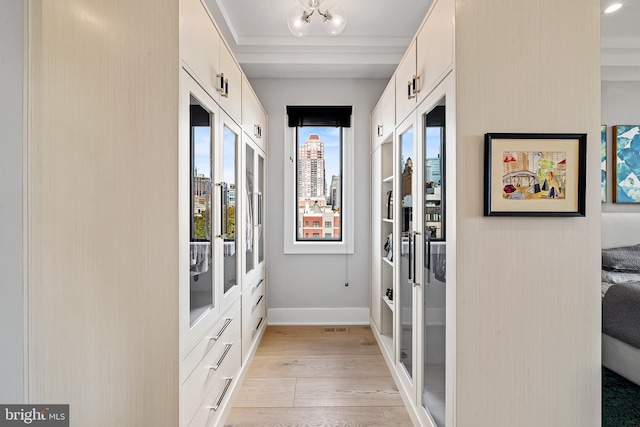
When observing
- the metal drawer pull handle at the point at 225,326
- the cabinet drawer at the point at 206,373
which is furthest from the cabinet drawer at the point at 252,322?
the metal drawer pull handle at the point at 225,326

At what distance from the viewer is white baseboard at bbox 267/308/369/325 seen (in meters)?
3.64

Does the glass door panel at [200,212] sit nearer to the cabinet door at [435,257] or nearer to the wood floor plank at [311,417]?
the wood floor plank at [311,417]

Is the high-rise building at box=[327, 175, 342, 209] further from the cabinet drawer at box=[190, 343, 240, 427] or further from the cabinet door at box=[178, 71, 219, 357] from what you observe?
the cabinet door at box=[178, 71, 219, 357]

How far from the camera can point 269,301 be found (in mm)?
3645

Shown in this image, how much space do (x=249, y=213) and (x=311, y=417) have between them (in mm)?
1513

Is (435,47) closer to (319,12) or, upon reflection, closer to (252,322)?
(319,12)

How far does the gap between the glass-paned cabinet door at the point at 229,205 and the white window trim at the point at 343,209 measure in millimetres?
1366

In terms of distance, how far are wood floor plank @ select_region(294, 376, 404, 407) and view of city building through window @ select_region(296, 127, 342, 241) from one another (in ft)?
5.39

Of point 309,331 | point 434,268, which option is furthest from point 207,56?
point 309,331

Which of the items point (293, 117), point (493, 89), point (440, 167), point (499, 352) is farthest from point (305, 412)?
point (293, 117)

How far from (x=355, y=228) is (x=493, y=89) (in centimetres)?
241

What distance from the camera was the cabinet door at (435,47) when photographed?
4.75 feet

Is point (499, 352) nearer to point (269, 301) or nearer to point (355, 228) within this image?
point (355, 228)
